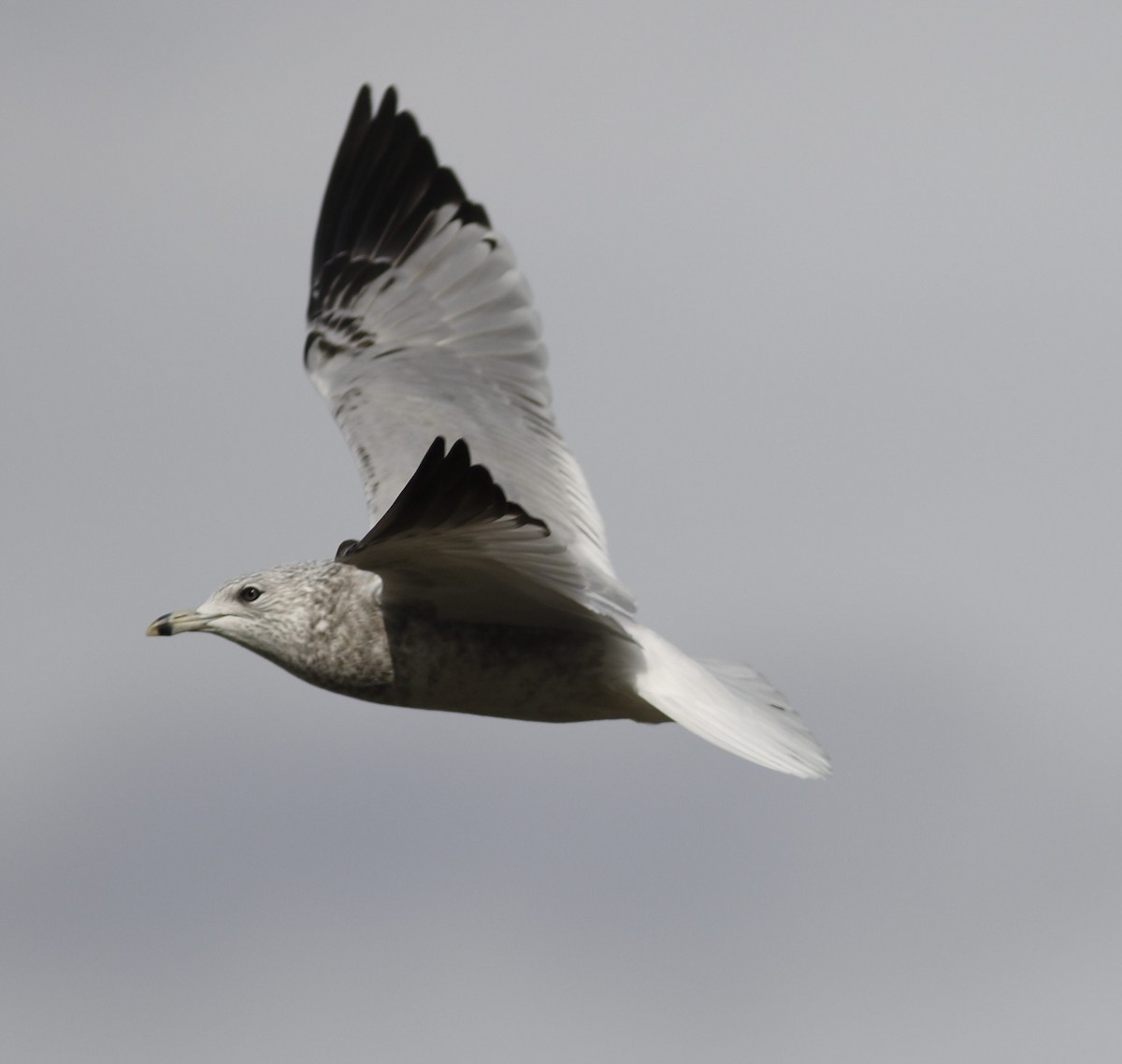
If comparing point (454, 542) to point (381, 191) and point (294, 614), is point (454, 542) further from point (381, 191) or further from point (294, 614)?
Answer: point (381, 191)

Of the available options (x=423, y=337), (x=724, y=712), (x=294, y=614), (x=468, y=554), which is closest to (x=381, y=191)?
(x=423, y=337)

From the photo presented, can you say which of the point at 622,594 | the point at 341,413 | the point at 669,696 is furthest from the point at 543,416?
the point at 669,696

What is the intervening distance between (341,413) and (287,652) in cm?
189

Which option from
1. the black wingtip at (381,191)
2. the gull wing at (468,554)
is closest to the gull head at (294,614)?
the gull wing at (468,554)

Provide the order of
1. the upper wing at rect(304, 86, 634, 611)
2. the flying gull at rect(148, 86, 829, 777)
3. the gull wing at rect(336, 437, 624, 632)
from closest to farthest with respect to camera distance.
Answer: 1. the gull wing at rect(336, 437, 624, 632)
2. the flying gull at rect(148, 86, 829, 777)
3. the upper wing at rect(304, 86, 634, 611)

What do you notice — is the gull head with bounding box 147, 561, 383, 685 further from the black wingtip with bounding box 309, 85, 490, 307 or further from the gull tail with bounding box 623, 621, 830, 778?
the black wingtip with bounding box 309, 85, 490, 307

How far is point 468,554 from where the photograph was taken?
7.38 metres

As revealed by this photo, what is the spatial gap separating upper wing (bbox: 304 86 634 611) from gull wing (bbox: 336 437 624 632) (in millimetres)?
499

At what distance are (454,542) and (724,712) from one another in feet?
4.62

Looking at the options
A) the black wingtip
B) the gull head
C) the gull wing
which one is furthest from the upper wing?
the gull head

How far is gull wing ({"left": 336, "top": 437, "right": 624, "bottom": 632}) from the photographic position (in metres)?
6.82

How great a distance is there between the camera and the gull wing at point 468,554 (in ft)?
22.4

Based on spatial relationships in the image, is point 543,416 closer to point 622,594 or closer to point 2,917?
point 622,594

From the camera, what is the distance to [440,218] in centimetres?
1091
